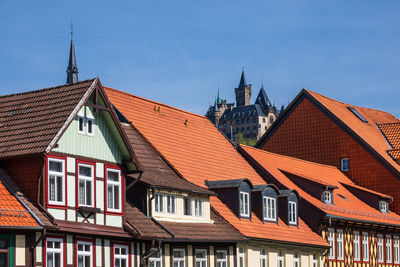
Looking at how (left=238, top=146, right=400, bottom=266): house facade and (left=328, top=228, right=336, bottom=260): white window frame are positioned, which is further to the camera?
(left=328, top=228, right=336, bottom=260): white window frame

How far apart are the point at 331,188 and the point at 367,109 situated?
2125cm

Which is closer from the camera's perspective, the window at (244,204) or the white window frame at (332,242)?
the window at (244,204)

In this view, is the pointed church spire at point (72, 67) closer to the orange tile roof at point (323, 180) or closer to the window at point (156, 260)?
the orange tile roof at point (323, 180)

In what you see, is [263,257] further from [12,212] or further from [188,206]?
[12,212]

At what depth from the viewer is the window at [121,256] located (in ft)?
107

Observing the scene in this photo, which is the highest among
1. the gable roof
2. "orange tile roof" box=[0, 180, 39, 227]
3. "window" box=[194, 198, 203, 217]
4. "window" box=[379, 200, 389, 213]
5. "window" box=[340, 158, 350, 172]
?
the gable roof

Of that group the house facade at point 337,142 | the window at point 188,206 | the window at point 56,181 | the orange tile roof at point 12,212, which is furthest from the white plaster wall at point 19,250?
the house facade at point 337,142

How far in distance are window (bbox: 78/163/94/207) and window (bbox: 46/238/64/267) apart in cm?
183

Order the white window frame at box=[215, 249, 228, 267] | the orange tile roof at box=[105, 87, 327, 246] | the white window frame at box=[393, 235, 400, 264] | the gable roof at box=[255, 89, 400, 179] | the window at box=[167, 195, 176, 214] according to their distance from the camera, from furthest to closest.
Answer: the gable roof at box=[255, 89, 400, 179] → the white window frame at box=[393, 235, 400, 264] → the orange tile roof at box=[105, 87, 327, 246] → the white window frame at box=[215, 249, 228, 267] → the window at box=[167, 195, 176, 214]

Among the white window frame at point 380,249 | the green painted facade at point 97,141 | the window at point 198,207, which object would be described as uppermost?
the green painted facade at point 97,141

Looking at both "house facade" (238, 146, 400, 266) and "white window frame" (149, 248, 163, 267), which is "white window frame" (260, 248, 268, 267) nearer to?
"house facade" (238, 146, 400, 266)

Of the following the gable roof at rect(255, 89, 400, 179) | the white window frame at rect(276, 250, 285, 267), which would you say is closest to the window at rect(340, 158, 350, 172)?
the gable roof at rect(255, 89, 400, 179)

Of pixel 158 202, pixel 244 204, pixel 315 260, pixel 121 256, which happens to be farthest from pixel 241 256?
pixel 121 256

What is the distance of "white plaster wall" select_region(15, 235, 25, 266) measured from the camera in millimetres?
27627
